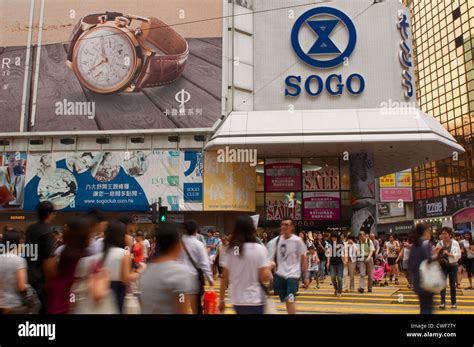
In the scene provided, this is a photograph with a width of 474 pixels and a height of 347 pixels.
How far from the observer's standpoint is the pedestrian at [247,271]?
16.6 ft

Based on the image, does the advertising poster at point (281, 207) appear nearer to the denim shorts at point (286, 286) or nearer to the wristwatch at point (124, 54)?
the wristwatch at point (124, 54)

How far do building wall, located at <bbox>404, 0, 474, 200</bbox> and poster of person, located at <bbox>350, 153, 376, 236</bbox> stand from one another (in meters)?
26.4

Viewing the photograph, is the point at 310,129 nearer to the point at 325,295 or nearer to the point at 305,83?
the point at 305,83

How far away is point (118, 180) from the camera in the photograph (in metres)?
25.7

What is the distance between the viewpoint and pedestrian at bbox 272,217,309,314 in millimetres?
7527

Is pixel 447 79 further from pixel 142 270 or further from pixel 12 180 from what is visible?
pixel 142 270

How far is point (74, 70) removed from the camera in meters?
26.9

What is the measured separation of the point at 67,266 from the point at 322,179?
2391 centimetres

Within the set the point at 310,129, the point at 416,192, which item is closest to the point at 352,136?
the point at 310,129

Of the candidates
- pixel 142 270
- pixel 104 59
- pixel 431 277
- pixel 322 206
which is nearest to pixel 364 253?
pixel 431 277

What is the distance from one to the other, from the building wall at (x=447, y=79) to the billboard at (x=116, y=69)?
3393 cm

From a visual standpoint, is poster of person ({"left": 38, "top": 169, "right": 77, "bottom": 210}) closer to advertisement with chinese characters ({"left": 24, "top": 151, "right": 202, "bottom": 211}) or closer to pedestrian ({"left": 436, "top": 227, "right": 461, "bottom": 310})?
advertisement with chinese characters ({"left": 24, "top": 151, "right": 202, "bottom": 211})
